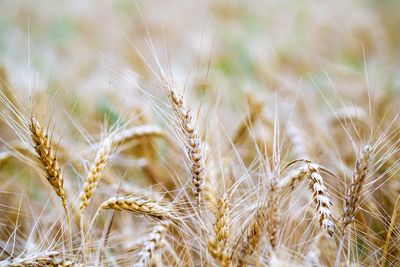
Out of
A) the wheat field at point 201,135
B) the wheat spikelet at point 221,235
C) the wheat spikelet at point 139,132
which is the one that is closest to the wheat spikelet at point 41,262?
the wheat field at point 201,135

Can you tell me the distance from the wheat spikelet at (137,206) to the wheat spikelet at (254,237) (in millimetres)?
229

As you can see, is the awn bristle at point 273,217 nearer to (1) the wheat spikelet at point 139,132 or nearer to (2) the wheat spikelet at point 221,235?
(2) the wheat spikelet at point 221,235

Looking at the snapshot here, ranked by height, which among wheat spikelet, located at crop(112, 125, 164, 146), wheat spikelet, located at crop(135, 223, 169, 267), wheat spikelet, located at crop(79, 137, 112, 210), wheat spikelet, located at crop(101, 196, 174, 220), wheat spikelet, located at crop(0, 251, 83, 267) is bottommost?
wheat spikelet, located at crop(0, 251, 83, 267)

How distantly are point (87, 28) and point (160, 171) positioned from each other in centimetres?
320

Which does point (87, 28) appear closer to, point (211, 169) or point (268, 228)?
point (211, 169)

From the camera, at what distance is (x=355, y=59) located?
3.45 metres

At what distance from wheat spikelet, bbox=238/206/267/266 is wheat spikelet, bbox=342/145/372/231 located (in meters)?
0.21

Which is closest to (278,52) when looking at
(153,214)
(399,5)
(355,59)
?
(355,59)

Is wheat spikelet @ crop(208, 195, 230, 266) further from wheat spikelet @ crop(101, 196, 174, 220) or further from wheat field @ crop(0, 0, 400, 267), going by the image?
wheat spikelet @ crop(101, 196, 174, 220)

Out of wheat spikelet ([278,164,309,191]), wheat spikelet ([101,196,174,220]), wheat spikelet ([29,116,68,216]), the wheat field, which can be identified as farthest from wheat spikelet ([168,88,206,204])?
wheat spikelet ([29,116,68,216])

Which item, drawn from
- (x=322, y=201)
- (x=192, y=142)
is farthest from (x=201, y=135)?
(x=322, y=201)

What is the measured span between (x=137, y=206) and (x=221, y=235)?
0.26 metres

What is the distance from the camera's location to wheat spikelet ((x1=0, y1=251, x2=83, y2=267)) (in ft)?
3.39

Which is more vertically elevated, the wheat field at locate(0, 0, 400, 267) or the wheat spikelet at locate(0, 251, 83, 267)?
the wheat field at locate(0, 0, 400, 267)
